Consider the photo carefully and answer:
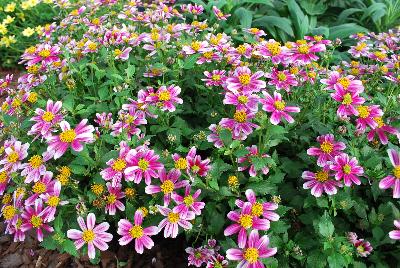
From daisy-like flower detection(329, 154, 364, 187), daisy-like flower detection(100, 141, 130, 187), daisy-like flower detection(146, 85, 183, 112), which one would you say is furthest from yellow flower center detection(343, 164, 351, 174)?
daisy-like flower detection(100, 141, 130, 187)

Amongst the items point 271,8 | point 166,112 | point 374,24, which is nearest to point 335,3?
point 374,24

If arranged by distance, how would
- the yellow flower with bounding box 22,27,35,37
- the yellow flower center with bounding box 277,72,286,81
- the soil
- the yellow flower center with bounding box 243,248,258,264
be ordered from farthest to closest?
1. the yellow flower with bounding box 22,27,35,37
2. the soil
3. the yellow flower center with bounding box 277,72,286,81
4. the yellow flower center with bounding box 243,248,258,264

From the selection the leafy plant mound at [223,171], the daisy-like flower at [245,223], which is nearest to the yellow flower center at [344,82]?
the leafy plant mound at [223,171]

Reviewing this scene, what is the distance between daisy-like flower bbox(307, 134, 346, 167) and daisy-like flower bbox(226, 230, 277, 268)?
486 millimetres

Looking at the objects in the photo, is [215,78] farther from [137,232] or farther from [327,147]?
[137,232]

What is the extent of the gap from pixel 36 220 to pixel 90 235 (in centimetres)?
31

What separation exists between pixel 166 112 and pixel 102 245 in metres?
0.85

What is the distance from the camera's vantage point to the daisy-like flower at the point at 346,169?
184 centimetres

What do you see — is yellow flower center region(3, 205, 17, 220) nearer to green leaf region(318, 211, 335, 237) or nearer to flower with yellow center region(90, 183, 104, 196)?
flower with yellow center region(90, 183, 104, 196)

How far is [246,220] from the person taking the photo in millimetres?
1791

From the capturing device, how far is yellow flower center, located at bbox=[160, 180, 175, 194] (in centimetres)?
190

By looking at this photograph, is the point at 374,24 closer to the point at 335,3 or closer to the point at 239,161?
the point at 335,3

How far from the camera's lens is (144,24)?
3252 millimetres

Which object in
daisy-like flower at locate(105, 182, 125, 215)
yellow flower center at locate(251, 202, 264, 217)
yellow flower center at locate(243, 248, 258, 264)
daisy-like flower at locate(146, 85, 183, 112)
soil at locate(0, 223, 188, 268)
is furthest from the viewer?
soil at locate(0, 223, 188, 268)
